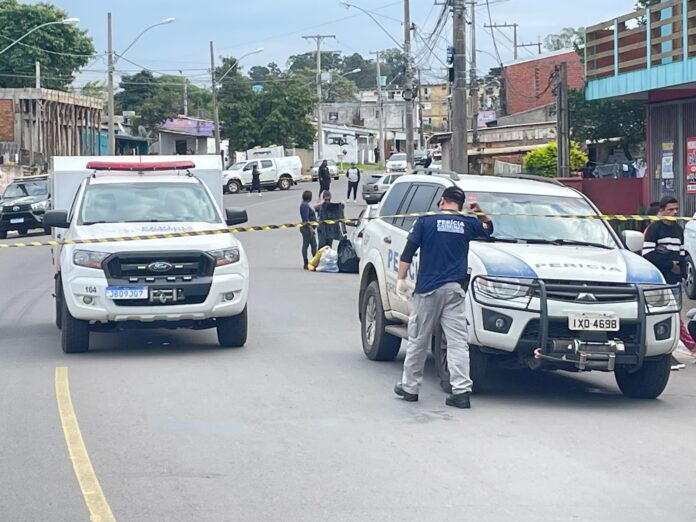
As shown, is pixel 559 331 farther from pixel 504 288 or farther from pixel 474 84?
pixel 474 84

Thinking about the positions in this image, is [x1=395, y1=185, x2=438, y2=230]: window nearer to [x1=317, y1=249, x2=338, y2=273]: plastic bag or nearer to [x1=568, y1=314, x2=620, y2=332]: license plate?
[x1=568, y1=314, x2=620, y2=332]: license plate

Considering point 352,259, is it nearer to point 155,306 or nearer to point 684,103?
point 684,103

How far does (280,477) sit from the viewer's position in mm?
7266

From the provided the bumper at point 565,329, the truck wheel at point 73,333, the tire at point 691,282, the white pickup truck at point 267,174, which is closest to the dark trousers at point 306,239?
the tire at point 691,282

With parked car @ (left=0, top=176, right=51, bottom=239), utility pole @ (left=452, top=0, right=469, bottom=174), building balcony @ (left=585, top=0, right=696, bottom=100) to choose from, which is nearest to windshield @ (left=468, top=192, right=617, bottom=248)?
building balcony @ (left=585, top=0, right=696, bottom=100)

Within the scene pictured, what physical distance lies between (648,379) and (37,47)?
72.1 m

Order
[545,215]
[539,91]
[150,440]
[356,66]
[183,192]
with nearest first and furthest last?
[150,440] < [545,215] < [183,192] < [539,91] < [356,66]

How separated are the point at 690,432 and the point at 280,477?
3.50 meters

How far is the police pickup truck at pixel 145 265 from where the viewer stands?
12.1 m

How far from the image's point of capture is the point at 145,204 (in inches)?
529

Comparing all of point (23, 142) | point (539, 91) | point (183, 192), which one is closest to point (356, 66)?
point (539, 91)

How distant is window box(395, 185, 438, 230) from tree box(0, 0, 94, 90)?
68.0 metres

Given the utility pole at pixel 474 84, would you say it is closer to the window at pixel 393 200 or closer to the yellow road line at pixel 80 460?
the window at pixel 393 200

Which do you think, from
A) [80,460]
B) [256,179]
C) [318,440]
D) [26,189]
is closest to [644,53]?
[318,440]
